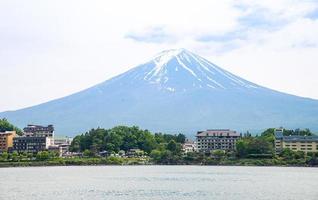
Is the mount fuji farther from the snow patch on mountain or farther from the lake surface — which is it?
the lake surface

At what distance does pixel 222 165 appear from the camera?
175 ft

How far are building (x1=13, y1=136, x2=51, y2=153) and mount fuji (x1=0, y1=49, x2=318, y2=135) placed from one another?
60.8 m

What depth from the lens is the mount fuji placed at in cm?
13262

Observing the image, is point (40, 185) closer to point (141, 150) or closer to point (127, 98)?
point (141, 150)

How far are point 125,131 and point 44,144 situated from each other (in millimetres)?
7350

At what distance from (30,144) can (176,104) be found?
75978 mm

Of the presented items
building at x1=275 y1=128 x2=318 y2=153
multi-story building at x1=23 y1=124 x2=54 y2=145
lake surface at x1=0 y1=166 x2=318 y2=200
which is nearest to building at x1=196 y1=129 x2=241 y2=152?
building at x1=275 y1=128 x2=318 y2=153

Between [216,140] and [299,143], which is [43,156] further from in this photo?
[216,140]

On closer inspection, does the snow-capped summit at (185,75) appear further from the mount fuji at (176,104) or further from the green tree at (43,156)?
the green tree at (43,156)

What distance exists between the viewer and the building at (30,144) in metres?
65.5

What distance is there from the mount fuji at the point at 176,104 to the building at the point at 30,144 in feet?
199

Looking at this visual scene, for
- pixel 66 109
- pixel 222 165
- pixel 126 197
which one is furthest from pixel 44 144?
pixel 66 109

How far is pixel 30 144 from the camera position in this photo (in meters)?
66.2

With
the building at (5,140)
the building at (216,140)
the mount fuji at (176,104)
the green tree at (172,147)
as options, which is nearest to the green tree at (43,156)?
the green tree at (172,147)
